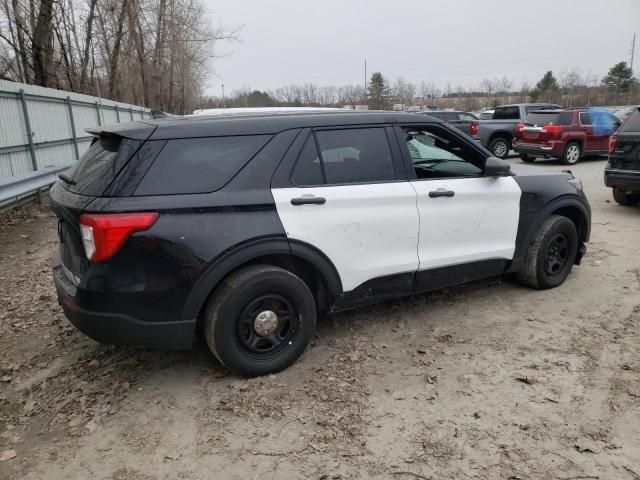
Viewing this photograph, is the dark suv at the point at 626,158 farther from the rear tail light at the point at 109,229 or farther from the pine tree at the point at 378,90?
the pine tree at the point at 378,90

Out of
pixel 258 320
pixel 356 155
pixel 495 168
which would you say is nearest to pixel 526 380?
pixel 495 168

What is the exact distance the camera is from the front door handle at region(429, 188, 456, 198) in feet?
12.1

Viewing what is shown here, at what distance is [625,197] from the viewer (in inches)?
332

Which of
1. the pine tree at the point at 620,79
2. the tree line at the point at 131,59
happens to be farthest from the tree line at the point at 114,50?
the pine tree at the point at 620,79

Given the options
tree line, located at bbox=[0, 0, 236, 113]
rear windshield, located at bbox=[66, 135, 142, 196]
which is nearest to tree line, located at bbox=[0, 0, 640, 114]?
tree line, located at bbox=[0, 0, 236, 113]

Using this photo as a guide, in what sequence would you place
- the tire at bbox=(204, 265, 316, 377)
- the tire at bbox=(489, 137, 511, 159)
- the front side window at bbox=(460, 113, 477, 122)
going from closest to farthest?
the tire at bbox=(204, 265, 316, 377)
the tire at bbox=(489, 137, 511, 159)
the front side window at bbox=(460, 113, 477, 122)

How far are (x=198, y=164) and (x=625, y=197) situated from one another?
8.16 metres

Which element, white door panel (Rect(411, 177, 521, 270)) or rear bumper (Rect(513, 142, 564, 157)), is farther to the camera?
rear bumper (Rect(513, 142, 564, 157))

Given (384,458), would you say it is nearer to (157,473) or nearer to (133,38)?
(157,473)

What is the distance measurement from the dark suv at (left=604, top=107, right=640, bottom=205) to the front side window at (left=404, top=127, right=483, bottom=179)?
490 cm

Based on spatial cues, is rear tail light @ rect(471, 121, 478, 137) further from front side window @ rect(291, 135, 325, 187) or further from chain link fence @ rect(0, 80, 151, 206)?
front side window @ rect(291, 135, 325, 187)

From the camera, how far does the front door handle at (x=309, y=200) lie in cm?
315

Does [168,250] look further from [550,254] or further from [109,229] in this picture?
[550,254]

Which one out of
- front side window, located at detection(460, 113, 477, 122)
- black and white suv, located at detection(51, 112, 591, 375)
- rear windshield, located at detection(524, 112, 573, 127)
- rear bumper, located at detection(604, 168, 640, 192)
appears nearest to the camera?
black and white suv, located at detection(51, 112, 591, 375)
